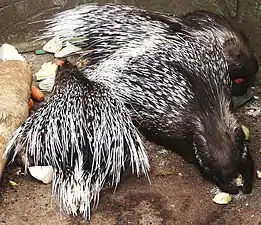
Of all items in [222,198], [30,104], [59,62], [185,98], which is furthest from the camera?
[59,62]

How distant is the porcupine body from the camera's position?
8.97 feet

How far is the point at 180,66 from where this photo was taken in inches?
115

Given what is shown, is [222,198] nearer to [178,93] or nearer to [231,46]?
[178,93]

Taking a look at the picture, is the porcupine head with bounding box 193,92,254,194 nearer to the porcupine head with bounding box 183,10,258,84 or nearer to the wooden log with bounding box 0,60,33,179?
the porcupine head with bounding box 183,10,258,84

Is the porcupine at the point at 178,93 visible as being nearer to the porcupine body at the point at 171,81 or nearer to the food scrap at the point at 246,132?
the porcupine body at the point at 171,81

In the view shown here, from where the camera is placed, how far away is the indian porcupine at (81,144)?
2625mm

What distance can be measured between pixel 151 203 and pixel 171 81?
21.1 inches

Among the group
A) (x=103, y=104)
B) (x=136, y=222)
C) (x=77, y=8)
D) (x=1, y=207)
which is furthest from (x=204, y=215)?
(x=77, y=8)

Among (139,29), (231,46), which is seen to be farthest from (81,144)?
(231,46)

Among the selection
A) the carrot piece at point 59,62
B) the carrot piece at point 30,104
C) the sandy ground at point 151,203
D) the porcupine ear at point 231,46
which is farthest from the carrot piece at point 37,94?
the porcupine ear at point 231,46

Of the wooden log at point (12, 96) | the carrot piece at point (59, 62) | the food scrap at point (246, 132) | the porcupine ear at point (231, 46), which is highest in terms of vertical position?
the porcupine ear at point (231, 46)

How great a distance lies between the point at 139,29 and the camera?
3172mm

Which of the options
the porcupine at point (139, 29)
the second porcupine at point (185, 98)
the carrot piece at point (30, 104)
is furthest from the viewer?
the porcupine at point (139, 29)

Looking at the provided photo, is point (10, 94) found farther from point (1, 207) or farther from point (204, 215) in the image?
point (204, 215)
